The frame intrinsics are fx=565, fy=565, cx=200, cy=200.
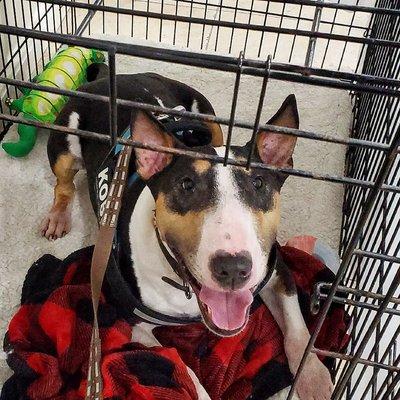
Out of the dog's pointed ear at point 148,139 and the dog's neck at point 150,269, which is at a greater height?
the dog's pointed ear at point 148,139

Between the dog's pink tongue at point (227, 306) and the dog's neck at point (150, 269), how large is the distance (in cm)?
13

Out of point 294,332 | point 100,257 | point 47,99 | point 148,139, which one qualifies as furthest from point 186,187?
point 47,99

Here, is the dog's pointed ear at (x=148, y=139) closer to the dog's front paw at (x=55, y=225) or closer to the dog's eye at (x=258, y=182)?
the dog's eye at (x=258, y=182)

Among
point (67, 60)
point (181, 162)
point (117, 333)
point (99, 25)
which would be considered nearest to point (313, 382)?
point (117, 333)

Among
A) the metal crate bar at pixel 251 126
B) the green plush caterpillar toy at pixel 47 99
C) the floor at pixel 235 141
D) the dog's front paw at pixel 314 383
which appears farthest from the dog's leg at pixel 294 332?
the green plush caterpillar toy at pixel 47 99

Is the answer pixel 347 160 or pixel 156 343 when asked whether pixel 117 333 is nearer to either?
pixel 156 343

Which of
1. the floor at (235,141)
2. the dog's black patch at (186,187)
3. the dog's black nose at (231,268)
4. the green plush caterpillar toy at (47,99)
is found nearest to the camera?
the dog's black nose at (231,268)

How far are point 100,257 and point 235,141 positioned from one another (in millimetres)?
999

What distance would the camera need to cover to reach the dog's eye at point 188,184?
3.48 feet

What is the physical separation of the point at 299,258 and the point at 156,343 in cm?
44

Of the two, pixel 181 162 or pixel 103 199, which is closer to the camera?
pixel 181 162

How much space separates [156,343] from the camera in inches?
52.4

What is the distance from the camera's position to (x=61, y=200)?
1.68 metres

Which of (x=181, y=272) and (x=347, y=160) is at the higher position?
(x=347, y=160)
